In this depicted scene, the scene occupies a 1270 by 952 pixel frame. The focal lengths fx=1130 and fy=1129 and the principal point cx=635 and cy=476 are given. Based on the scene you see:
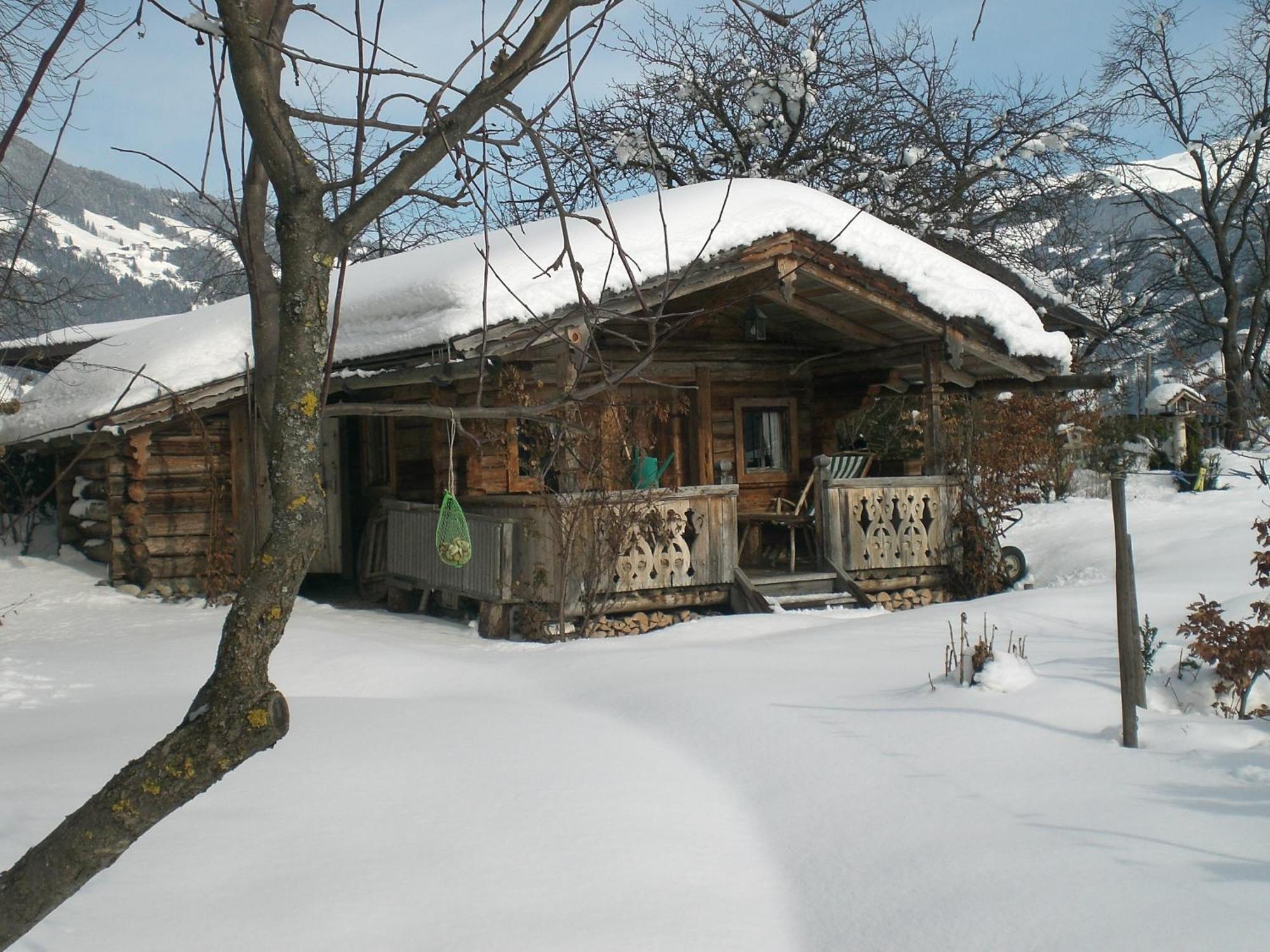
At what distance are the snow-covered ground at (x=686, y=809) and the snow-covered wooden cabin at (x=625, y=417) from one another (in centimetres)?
252

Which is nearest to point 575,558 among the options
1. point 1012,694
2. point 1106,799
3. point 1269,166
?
point 1012,694

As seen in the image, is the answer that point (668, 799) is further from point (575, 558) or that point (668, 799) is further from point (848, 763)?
point (575, 558)

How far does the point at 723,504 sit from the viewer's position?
11172 mm

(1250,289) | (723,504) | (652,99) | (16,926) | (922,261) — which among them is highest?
(652,99)

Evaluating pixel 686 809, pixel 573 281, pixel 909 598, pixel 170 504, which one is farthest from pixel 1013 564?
pixel 170 504

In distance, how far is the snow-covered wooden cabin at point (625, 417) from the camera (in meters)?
10.3

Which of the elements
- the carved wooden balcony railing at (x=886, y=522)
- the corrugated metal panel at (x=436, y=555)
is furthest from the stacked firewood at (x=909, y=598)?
the corrugated metal panel at (x=436, y=555)

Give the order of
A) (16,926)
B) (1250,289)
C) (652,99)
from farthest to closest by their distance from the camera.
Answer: (1250,289) → (652,99) → (16,926)

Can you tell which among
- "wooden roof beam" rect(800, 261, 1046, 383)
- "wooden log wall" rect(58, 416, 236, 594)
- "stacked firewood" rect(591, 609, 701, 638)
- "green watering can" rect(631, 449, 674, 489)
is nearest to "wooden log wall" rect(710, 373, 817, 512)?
"green watering can" rect(631, 449, 674, 489)

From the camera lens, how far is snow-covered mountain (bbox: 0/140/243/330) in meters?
8.57

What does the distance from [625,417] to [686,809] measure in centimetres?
606

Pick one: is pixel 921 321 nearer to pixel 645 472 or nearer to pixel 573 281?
pixel 645 472

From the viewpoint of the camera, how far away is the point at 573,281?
32.3 ft

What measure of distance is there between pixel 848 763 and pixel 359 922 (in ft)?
8.24
